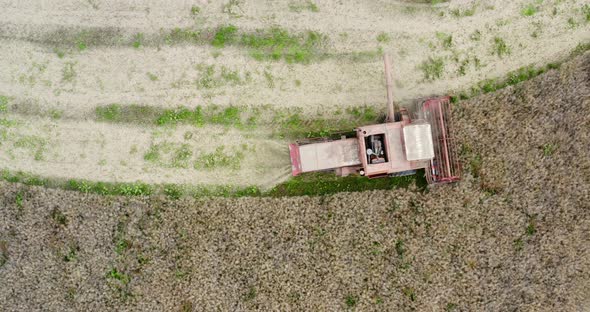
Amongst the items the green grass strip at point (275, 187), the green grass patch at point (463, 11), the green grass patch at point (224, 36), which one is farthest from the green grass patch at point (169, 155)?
the green grass patch at point (463, 11)

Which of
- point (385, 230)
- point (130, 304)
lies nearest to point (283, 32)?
point (385, 230)

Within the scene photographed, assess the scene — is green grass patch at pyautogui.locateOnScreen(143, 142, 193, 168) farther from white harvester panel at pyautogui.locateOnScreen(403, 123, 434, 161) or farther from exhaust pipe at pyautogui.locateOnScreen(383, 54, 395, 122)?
white harvester panel at pyautogui.locateOnScreen(403, 123, 434, 161)

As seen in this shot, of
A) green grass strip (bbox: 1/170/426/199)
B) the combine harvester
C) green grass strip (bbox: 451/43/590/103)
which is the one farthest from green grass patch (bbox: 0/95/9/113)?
green grass strip (bbox: 451/43/590/103)

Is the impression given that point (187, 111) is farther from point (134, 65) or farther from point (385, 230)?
point (385, 230)

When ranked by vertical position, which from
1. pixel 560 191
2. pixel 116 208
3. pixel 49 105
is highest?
pixel 49 105

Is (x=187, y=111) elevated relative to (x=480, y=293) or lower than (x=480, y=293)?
elevated

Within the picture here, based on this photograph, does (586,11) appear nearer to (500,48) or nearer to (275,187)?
(500,48)

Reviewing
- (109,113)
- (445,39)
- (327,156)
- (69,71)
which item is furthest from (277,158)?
(69,71)
